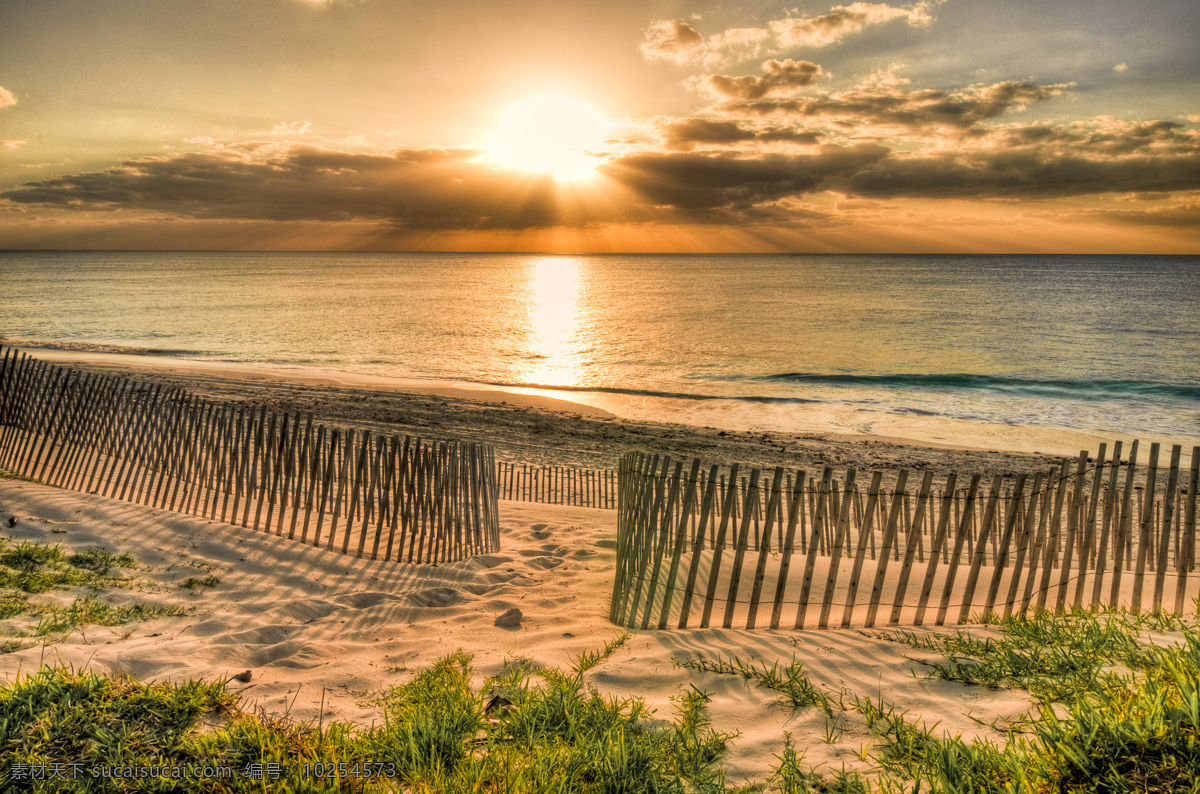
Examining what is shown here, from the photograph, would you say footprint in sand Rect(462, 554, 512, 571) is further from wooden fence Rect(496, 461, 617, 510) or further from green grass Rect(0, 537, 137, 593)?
wooden fence Rect(496, 461, 617, 510)

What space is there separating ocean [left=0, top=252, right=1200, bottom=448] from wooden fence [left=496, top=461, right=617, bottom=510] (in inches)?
392

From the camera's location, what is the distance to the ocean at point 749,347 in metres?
24.1

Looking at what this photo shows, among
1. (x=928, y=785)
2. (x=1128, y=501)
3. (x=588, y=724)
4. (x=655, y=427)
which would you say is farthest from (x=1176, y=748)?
(x=655, y=427)

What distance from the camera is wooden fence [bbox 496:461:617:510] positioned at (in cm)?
1120

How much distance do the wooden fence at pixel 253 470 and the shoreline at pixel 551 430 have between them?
156 inches

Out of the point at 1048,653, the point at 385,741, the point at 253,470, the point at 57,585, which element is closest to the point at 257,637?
the point at 57,585

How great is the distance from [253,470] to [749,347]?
3644cm

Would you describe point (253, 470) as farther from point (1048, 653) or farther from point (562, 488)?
point (1048, 653)

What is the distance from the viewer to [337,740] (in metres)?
2.73

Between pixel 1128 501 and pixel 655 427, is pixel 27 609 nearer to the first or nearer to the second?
pixel 1128 501

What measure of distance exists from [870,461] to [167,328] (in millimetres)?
49664

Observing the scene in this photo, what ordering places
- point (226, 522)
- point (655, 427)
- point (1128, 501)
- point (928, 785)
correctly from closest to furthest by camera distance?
point (928, 785) → point (1128, 501) → point (226, 522) → point (655, 427)

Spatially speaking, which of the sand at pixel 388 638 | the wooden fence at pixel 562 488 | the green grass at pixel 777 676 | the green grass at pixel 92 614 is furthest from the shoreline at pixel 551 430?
the green grass at pixel 777 676

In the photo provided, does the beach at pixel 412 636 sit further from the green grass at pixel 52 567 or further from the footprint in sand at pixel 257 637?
the green grass at pixel 52 567
